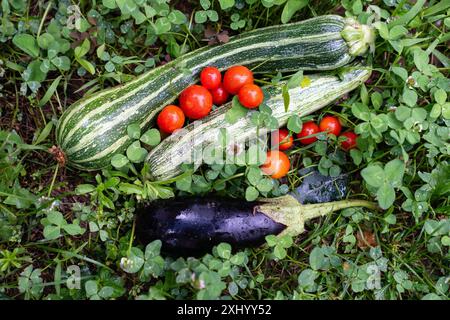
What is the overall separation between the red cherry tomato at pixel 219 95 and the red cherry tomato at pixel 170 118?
0.24 meters

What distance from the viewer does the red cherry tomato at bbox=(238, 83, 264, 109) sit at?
290cm

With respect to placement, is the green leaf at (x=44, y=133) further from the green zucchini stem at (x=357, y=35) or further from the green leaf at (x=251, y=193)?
the green zucchini stem at (x=357, y=35)

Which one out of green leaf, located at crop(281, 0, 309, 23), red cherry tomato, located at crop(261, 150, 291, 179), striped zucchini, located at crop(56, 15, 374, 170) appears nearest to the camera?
striped zucchini, located at crop(56, 15, 374, 170)

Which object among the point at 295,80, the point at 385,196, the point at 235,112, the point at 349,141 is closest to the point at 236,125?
the point at 235,112

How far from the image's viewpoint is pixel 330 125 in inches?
124

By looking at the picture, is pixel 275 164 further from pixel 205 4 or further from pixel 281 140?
pixel 205 4

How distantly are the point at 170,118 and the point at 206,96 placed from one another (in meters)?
0.24

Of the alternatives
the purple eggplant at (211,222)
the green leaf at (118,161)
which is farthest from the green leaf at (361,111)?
the green leaf at (118,161)

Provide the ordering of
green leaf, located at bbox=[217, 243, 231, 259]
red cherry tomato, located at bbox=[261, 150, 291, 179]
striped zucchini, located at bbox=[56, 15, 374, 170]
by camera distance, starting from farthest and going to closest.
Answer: red cherry tomato, located at bbox=[261, 150, 291, 179], striped zucchini, located at bbox=[56, 15, 374, 170], green leaf, located at bbox=[217, 243, 231, 259]

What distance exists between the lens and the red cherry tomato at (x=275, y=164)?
2990 millimetres

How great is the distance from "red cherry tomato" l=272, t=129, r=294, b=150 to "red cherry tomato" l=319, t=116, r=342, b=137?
0.70 ft

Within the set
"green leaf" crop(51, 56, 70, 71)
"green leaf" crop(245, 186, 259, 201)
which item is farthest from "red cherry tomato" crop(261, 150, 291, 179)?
"green leaf" crop(51, 56, 70, 71)

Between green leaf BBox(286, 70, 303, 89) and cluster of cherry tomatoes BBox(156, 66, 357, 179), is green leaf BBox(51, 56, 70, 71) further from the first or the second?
green leaf BBox(286, 70, 303, 89)

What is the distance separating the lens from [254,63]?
3123 millimetres
